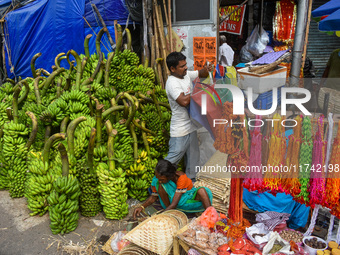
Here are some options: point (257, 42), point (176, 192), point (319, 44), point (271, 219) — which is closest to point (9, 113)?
point (176, 192)

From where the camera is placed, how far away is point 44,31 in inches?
293

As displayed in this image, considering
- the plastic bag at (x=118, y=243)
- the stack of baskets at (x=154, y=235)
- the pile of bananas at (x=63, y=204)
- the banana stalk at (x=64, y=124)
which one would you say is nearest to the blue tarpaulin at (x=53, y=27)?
the banana stalk at (x=64, y=124)

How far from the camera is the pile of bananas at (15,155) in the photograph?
4289mm

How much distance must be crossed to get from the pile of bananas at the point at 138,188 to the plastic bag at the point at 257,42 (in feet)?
18.3

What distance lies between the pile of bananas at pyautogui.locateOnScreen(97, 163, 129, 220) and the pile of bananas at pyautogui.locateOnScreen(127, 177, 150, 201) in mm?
350

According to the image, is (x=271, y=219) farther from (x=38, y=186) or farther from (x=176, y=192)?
(x=38, y=186)

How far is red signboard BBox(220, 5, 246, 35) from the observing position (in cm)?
846

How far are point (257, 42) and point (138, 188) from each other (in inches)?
231

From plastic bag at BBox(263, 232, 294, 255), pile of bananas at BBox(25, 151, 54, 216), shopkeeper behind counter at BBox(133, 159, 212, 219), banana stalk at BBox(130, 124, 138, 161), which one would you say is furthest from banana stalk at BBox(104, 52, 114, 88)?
plastic bag at BBox(263, 232, 294, 255)

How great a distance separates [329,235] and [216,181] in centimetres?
150

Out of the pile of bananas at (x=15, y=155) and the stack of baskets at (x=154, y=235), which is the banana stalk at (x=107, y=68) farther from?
the stack of baskets at (x=154, y=235)

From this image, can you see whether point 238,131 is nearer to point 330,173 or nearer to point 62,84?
point 330,173

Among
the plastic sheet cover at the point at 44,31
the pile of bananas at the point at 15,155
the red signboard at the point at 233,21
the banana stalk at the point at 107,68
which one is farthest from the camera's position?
the red signboard at the point at 233,21

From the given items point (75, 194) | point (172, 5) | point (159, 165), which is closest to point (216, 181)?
point (159, 165)
